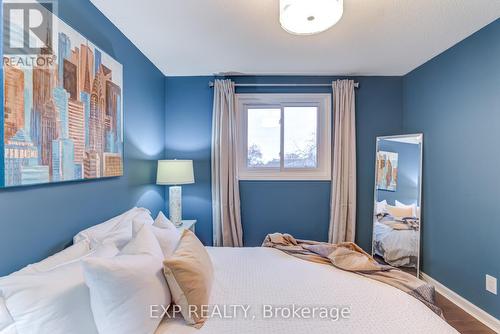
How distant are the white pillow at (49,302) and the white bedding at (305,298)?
1.15ft

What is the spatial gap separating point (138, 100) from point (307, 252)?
2.19 metres

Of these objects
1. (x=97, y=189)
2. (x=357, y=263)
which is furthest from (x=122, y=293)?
(x=357, y=263)

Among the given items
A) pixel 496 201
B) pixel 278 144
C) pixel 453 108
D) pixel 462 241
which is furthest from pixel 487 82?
pixel 278 144

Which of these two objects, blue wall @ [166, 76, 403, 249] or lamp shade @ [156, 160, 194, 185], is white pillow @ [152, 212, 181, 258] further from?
blue wall @ [166, 76, 403, 249]

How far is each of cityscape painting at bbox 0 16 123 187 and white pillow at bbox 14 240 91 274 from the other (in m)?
0.39

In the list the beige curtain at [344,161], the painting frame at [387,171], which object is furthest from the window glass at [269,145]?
the painting frame at [387,171]

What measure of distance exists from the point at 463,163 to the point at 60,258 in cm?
324

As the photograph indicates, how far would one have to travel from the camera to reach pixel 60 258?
126 centimetres

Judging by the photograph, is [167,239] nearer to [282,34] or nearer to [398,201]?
[282,34]

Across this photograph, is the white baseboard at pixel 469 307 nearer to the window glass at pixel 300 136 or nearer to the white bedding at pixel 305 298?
the white bedding at pixel 305 298

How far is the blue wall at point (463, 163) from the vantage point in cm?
208

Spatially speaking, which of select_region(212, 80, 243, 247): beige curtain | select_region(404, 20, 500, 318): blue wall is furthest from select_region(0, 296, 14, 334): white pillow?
select_region(404, 20, 500, 318): blue wall

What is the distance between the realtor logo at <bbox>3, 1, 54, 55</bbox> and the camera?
3.79 ft

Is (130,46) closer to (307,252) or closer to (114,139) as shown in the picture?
(114,139)
